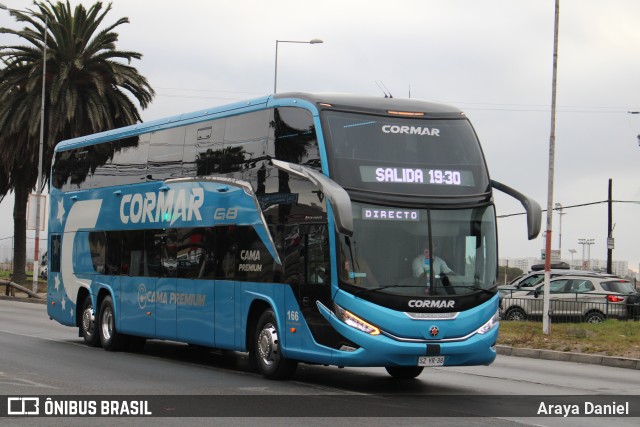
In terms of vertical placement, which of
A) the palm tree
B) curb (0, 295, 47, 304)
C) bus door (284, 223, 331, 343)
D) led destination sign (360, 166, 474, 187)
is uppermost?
the palm tree

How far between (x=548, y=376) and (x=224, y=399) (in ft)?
22.9

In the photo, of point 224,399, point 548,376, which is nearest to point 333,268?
point 224,399

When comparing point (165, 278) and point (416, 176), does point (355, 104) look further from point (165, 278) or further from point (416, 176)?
point (165, 278)

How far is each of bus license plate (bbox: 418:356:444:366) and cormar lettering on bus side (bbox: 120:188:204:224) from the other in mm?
5411

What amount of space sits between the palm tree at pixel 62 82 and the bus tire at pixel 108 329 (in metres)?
24.0

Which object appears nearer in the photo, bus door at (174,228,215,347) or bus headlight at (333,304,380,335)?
bus headlight at (333,304,380,335)

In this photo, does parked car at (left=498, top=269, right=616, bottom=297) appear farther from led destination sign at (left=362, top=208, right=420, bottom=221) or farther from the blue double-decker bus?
led destination sign at (left=362, top=208, right=420, bottom=221)

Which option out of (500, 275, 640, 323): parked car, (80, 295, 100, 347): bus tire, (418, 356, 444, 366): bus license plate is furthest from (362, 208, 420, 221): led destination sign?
(500, 275, 640, 323): parked car

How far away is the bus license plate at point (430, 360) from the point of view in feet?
44.7

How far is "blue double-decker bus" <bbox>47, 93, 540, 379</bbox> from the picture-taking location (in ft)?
44.9

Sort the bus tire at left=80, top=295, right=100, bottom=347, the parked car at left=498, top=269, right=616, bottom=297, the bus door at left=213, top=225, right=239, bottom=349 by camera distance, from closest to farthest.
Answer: the bus door at left=213, top=225, right=239, bottom=349 → the bus tire at left=80, top=295, right=100, bottom=347 → the parked car at left=498, top=269, right=616, bottom=297

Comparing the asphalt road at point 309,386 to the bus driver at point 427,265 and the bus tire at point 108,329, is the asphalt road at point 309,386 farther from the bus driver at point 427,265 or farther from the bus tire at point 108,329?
the bus driver at point 427,265

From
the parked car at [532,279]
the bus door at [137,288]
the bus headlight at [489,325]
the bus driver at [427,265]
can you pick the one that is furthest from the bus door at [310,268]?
the parked car at [532,279]

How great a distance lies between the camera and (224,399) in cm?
1283
